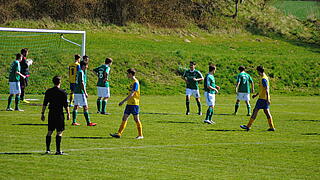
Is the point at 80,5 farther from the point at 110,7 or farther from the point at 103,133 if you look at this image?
the point at 103,133

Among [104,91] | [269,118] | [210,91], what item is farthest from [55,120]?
[104,91]

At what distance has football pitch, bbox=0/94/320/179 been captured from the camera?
503 inches

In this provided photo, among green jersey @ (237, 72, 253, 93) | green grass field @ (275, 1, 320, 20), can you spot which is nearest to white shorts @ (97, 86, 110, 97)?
green jersey @ (237, 72, 253, 93)

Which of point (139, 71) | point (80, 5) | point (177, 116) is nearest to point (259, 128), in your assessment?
point (177, 116)

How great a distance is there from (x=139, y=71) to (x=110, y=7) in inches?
545

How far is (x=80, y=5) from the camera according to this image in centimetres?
5188

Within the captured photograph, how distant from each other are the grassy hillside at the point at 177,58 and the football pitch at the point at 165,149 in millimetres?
14681

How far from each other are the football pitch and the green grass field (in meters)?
48.2

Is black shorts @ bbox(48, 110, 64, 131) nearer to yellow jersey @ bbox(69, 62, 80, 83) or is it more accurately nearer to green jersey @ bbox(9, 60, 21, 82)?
yellow jersey @ bbox(69, 62, 80, 83)

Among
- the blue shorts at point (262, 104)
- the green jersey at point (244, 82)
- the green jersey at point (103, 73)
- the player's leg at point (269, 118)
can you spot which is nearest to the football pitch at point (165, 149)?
the player's leg at point (269, 118)

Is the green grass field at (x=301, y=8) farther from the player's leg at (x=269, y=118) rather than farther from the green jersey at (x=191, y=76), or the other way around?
the player's leg at (x=269, y=118)

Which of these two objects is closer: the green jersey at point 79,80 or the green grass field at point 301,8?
the green jersey at point 79,80

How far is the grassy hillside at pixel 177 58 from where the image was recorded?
128ft

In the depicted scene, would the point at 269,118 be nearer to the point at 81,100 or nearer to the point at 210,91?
the point at 210,91
